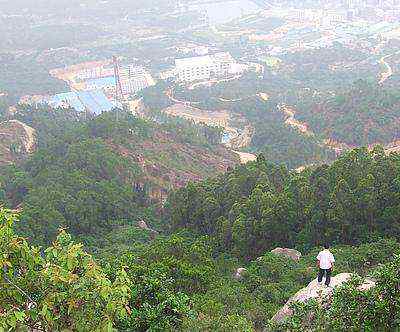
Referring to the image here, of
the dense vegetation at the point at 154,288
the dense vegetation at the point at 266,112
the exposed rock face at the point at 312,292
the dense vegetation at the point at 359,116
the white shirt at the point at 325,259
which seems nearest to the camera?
the dense vegetation at the point at 154,288

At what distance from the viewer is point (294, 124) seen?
63688 millimetres

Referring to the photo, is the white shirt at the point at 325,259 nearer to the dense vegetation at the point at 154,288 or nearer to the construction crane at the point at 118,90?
the dense vegetation at the point at 154,288

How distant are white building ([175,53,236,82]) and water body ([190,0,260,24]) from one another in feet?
152

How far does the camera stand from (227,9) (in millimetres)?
157125

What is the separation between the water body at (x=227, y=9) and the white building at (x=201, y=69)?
4639cm

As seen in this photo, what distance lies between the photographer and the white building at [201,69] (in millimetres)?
96500

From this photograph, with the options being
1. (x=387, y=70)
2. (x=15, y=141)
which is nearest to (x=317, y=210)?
(x=15, y=141)

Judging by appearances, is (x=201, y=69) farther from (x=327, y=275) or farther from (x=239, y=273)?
(x=327, y=275)

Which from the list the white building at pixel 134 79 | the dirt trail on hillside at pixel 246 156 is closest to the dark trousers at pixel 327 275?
the dirt trail on hillside at pixel 246 156

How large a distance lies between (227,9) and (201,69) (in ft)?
220

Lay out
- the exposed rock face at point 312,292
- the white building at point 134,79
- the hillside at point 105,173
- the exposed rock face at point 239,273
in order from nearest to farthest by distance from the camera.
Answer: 1. the exposed rock face at point 312,292
2. the exposed rock face at point 239,273
3. the hillside at point 105,173
4. the white building at point 134,79

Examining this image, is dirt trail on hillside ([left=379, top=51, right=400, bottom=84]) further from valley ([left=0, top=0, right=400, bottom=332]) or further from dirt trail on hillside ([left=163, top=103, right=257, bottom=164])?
dirt trail on hillside ([left=163, top=103, right=257, bottom=164])

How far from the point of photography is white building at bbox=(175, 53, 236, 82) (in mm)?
96500

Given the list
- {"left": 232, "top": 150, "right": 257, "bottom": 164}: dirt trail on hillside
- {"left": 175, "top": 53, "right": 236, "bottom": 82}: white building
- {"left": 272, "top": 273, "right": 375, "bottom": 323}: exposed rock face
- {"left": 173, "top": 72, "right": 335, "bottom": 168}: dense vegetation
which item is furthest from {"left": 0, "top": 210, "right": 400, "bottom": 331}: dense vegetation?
{"left": 175, "top": 53, "right": 236, "bottom": 82}: white building
